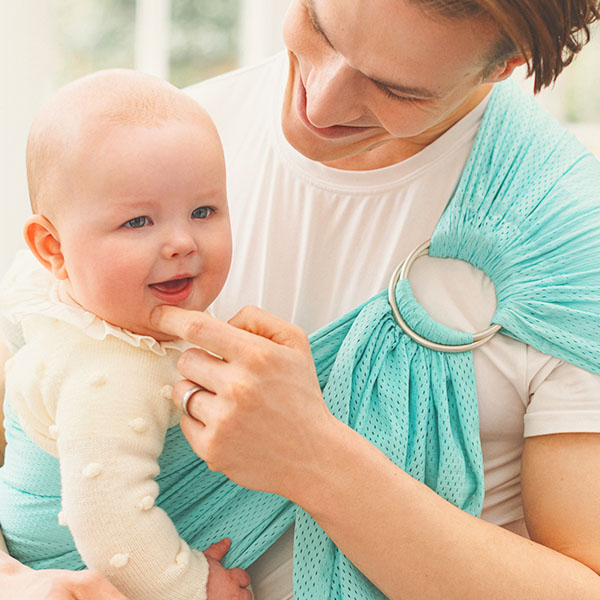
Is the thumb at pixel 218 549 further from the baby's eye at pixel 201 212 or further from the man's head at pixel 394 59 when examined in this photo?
the man's head at pixel 394 59

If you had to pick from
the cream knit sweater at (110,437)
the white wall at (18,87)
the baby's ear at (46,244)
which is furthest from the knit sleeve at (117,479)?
the white wall at (18,87)

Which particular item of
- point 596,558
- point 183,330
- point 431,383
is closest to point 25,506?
point 183,330

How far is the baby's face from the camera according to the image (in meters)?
0.94

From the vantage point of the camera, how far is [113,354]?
985 millimetres

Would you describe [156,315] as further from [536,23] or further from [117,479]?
[536,23]

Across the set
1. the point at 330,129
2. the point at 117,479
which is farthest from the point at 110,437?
the point at 330,129

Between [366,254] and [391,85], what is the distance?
32 centimetres

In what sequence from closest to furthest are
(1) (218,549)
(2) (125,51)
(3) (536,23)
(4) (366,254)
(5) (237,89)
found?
1. (3) (536,23)
2. (1) (218,549)
3. (4) (366,254)
4. (5) (237,89)
5. (2) (125,51)

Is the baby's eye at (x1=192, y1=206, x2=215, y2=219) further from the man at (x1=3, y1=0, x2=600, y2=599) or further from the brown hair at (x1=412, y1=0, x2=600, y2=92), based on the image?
the brown hair at (x1=412, y1=0, x2=600, y2=92)

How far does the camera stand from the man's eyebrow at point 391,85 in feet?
3.16

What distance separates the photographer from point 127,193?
947 millimetres

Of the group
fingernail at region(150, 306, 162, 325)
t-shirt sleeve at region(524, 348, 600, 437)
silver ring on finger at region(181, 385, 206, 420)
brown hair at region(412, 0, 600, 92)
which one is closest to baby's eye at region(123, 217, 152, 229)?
fingernail at region(150, 306, 162, 325)

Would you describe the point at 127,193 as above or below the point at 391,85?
below

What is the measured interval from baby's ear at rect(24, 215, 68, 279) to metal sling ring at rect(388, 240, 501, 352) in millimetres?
473
